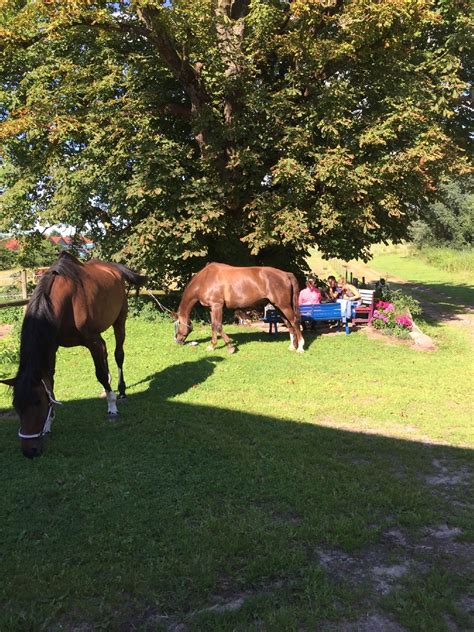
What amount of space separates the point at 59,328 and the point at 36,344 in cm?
68

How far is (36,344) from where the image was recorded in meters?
4.99

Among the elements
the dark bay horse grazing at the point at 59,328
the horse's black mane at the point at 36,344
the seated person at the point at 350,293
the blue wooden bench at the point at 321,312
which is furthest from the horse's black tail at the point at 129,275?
the seated person at the point at 350,293

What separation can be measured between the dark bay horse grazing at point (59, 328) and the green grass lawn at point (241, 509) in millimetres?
576

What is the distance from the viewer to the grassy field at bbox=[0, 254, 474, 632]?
3.05 meters

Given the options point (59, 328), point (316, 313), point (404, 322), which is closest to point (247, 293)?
point (316, 313)

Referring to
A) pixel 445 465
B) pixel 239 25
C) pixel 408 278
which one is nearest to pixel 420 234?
pixel 408 278

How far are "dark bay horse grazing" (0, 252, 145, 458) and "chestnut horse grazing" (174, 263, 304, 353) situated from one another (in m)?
2.91

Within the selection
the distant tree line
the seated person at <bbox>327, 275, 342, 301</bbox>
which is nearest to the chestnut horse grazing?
the seated person at <bbox>327, 275, 342, 301</bbox>

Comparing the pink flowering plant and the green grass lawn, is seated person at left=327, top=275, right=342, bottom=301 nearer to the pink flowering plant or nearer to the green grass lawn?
the pink flowering plant

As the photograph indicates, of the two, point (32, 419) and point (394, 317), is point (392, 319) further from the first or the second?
point (32, 419)

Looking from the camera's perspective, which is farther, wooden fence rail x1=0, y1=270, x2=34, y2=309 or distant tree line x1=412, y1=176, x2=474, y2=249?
distant tree line x1=412, y1=176, x2=474, y2=249

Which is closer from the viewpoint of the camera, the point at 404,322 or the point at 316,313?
the point at 316,313

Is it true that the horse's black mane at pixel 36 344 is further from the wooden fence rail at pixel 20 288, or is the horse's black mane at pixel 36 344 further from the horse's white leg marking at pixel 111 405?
the wooden fence rail at pixel 20 288

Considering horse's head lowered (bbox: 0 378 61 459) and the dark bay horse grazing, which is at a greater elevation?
the dark bay horse grazing
